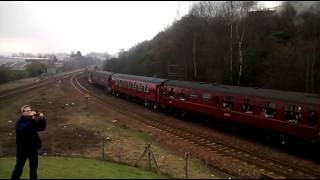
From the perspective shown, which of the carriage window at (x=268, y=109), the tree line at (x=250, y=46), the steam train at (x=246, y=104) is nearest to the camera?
the steam train at (x=246, y=104)

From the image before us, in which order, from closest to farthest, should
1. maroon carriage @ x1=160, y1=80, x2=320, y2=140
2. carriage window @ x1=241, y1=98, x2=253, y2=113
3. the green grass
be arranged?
the green grass < maroon carriage @ x1=160, y1=80, x2=320, y2=140 < carriage window @ x1=241, y1=98, x2=253, y2=113

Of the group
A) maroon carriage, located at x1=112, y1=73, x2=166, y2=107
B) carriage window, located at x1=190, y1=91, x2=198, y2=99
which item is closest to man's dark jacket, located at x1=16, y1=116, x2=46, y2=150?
carriage window, located at x1=190, y1=91, x2=198, y2=99

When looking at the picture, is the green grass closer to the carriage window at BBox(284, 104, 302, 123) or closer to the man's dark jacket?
the man's dark jacket

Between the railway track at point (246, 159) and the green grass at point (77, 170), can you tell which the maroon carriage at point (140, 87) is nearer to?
the railway track at point (246, 159)

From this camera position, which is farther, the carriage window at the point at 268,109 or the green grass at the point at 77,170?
the carriage window at the point at 268,109

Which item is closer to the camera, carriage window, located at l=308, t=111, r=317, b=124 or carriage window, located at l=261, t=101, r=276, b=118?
carriage window, located at l=308, t=111, r=317, b=124

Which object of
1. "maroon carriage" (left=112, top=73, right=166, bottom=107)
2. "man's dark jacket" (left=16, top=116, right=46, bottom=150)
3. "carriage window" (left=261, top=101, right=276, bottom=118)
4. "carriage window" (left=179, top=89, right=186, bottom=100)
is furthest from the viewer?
"maroon carriage" (left=112, top=73, right=166, bottom=107)

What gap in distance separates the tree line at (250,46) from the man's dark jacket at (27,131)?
18.0 meters

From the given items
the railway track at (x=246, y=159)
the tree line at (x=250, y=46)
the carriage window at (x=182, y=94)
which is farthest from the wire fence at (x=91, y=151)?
the tree line at (x=250, y=46)

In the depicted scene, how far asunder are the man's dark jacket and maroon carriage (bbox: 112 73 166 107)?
2554 cm

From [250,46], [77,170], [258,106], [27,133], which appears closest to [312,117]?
[258,106]

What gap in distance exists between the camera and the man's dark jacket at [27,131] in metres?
10.2

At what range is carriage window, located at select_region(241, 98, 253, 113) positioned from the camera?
2321 centimetres

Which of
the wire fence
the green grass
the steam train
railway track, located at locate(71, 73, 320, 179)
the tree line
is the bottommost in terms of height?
railway track, located at locate(71, 73, 320, 179)
